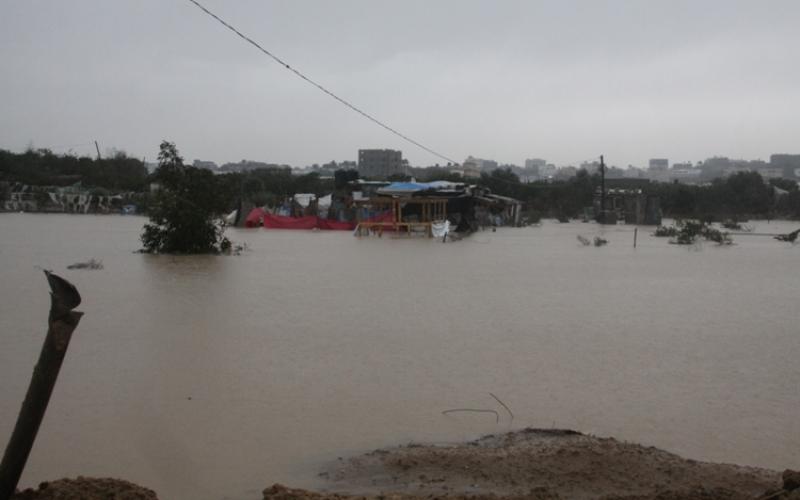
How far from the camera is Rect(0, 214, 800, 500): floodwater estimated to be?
19.5 ft

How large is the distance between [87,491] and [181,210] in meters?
17.6

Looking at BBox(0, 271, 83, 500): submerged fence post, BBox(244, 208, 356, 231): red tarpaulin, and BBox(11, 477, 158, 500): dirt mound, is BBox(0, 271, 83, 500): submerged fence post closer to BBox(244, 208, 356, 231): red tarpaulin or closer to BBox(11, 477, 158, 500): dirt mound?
BBox(11, 477, 158, 500): dirt mound

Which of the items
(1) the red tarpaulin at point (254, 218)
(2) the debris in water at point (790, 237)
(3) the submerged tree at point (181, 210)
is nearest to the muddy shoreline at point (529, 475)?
(3) the submerged tree at point (181, 210)

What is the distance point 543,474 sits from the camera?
516 cm

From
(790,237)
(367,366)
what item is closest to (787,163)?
(790,237)

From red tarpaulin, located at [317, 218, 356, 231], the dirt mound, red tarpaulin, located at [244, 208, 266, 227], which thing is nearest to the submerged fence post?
the dirt mound

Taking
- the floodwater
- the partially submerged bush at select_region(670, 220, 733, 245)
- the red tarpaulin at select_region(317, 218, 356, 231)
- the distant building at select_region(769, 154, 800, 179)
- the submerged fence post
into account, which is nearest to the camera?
the submerged fence post

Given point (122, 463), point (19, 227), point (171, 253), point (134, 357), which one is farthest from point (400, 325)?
point (19, 227)

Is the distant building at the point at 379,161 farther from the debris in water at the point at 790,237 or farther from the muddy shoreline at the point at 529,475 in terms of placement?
the muddy shoreline at the point at 529,475

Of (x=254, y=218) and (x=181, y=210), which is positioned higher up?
(x=181, y=210)

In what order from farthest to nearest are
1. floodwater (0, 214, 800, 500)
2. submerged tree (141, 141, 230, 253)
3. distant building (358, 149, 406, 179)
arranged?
distant building (358, 149, 406, 179), submerged tree (141, 141, 230, 253), floodwater (0, 214, 800, 500)

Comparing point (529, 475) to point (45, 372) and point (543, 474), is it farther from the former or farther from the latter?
point (45, 372)

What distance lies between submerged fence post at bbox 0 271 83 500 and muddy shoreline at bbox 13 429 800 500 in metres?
0.23

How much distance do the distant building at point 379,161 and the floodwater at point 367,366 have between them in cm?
9725
